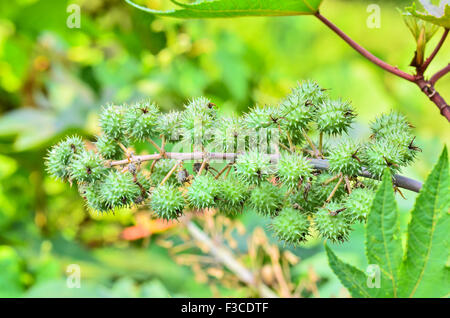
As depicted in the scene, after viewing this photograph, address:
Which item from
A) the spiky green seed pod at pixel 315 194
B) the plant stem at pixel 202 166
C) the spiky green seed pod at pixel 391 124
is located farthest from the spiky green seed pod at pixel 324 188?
the plant stem at pixel 202 166

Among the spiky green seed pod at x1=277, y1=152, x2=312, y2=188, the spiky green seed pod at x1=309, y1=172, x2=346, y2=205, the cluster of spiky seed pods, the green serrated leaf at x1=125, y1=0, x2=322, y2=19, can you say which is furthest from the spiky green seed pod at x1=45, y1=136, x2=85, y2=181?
the spiky green seed pod at x1=309, y1=172, x2=346, y2=205

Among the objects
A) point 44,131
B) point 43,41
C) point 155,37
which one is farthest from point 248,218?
point 43,41

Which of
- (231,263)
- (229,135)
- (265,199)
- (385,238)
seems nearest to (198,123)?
(229,135)

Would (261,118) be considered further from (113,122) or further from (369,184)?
(113,122)

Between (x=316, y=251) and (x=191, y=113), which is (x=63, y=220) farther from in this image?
(x=191, y=113)

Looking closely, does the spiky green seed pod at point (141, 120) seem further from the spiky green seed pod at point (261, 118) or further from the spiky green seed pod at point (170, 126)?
the spiky green seed pod at point (261, 118)

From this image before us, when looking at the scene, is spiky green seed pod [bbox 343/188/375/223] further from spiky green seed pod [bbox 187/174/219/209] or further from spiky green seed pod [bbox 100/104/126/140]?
spiky green seed pod [bbox 100/104/126/140]
